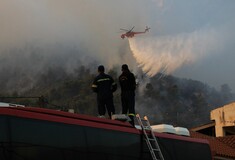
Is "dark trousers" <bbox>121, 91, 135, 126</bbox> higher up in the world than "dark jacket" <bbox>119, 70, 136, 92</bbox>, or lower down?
lower down

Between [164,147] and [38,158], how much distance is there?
3.77m

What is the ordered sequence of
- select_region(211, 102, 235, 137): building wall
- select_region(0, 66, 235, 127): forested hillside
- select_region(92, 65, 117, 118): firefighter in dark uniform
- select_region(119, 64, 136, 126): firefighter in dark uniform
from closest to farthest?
select_region(92, 65, 117, 118): firefighter in dark uniform < select_region(119, 64, 136, 126): firefighter in dark uniform < select_region(211, 102, 235, 137): building wall < select_region(0, 66, 235, 127): forested hillside

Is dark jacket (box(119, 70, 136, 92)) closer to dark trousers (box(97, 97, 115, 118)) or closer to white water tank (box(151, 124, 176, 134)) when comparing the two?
dark trousers (box(97, 97, 115, 118))

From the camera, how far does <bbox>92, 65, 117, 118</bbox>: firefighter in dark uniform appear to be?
10047 mm

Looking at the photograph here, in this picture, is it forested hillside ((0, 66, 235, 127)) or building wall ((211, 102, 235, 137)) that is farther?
forested hillside ((0, 66, 235, 127))

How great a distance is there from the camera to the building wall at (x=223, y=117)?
38250 mm

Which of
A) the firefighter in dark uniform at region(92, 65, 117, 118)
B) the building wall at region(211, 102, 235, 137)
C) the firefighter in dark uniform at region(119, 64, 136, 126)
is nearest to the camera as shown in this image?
the firefighter in dark uniform at region(92, 65, 117, 118)

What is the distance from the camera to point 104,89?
1009 centimetres

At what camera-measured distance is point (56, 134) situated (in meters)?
7.24

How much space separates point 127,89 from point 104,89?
0.68 meters

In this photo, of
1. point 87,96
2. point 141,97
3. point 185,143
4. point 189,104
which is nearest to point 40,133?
point 185,143

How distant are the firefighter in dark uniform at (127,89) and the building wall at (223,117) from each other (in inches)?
→ 1138

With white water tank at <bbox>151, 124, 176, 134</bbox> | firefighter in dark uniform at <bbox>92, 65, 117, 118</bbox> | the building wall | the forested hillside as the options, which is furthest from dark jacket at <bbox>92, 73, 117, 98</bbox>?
the forested hillside

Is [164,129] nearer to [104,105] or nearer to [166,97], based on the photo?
[104,105]
